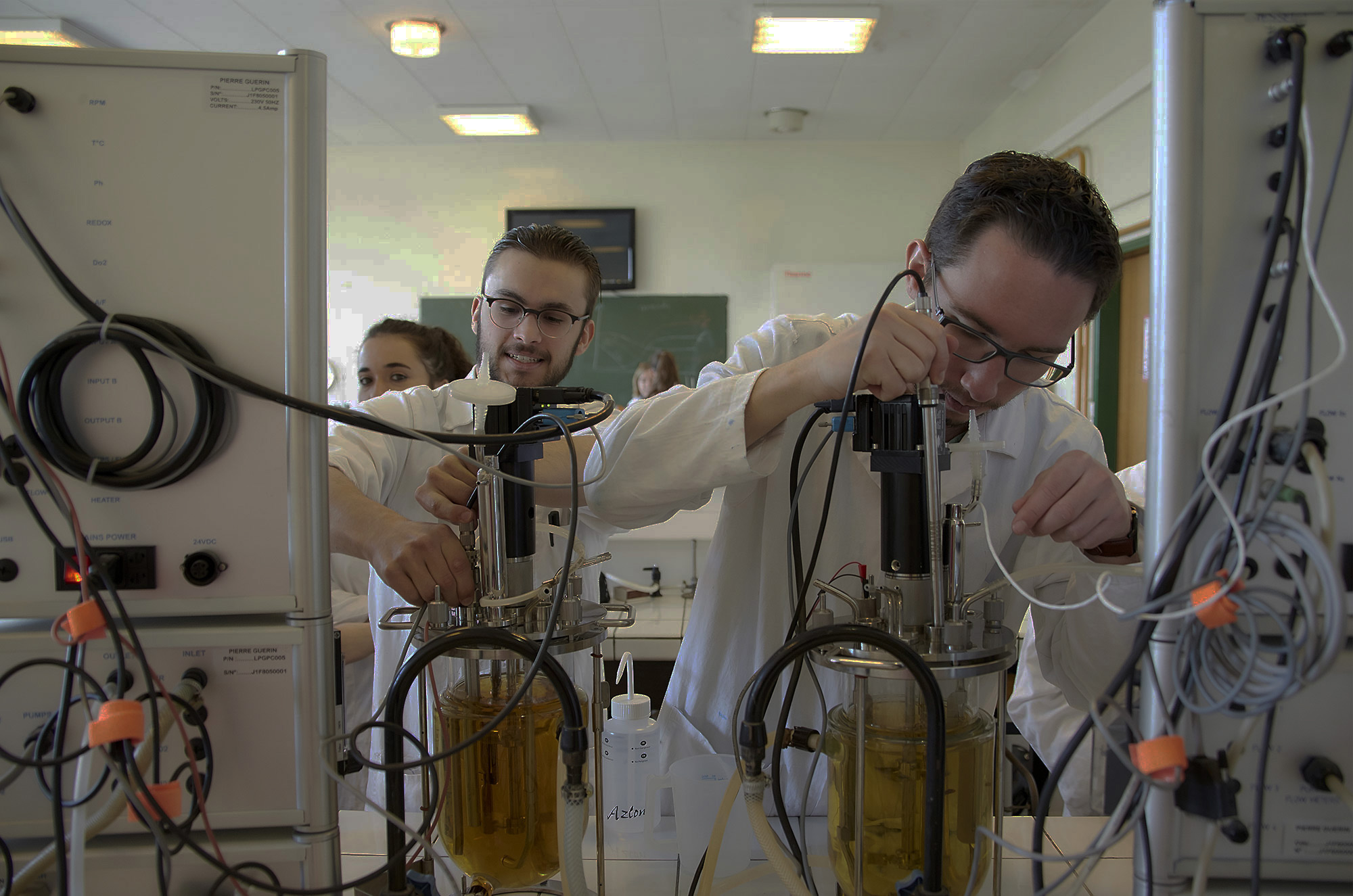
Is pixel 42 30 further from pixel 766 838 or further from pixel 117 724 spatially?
pixel 766 838

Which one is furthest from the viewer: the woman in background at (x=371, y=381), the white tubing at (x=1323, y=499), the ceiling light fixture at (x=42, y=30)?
the ceiling light fixture at (x=42, y=30)

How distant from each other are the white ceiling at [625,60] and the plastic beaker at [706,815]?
3169 millimetres

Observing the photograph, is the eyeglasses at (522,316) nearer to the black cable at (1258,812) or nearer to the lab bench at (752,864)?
the lab bench at (752,864)

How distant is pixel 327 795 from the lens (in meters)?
0.65

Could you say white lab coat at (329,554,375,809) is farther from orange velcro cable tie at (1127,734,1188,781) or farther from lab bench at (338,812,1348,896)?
orange velcro cable tie at (1127,734,1188,781)

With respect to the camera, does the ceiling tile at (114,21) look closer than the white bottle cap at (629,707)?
No

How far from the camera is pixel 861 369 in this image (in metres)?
0.72

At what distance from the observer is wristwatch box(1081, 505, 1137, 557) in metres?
0.88

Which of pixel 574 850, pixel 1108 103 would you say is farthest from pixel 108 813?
pixel 1108 103

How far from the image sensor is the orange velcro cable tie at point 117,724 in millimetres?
553

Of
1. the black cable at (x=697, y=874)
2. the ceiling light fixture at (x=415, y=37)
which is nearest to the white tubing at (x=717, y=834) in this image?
the black cable at (x=697, y=874)

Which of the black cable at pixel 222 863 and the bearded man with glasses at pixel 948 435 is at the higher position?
the bearded man with glasses at pixel 948 435

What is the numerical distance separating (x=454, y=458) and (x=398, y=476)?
2.33 ft

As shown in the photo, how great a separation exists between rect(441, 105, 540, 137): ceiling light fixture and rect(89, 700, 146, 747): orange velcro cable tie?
15.4 feet
